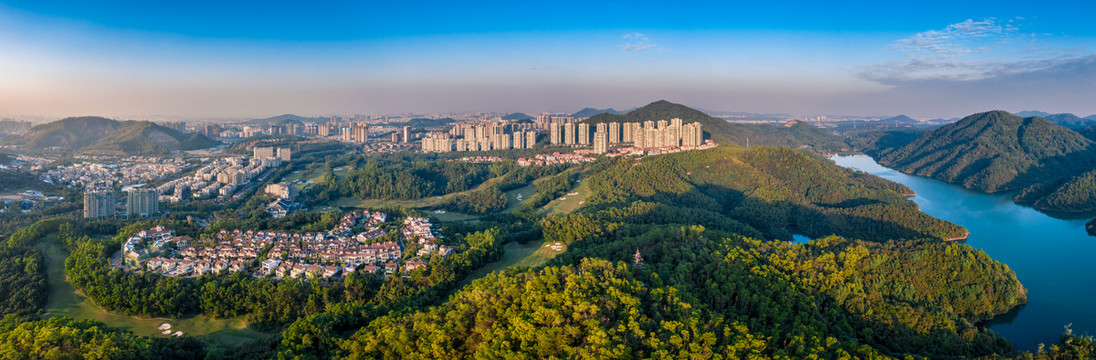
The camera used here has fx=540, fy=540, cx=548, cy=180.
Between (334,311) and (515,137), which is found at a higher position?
(515,137)

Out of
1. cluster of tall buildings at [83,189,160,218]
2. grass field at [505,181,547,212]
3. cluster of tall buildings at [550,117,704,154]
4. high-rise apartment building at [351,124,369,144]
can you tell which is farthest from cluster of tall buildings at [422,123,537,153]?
cluster of tall buildings at [83,189,160,218]

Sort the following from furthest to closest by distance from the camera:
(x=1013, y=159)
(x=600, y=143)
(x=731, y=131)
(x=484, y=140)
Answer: (x=731, y=131) < (x=484, y=140) < (x=600, y=143) < (x=1013, y=159)

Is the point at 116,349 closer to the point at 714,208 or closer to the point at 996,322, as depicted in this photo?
the point at 996,322

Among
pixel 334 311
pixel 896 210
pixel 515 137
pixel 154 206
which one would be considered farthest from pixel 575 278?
pixel 515 137

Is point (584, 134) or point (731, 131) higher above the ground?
point (731, 131)

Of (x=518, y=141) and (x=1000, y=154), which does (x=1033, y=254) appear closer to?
(x=1000, y=154)

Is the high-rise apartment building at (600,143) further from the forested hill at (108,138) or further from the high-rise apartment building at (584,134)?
the forested hill at (108,138)

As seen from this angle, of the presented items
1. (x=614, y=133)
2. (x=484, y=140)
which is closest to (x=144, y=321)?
(x=614, y=133)
